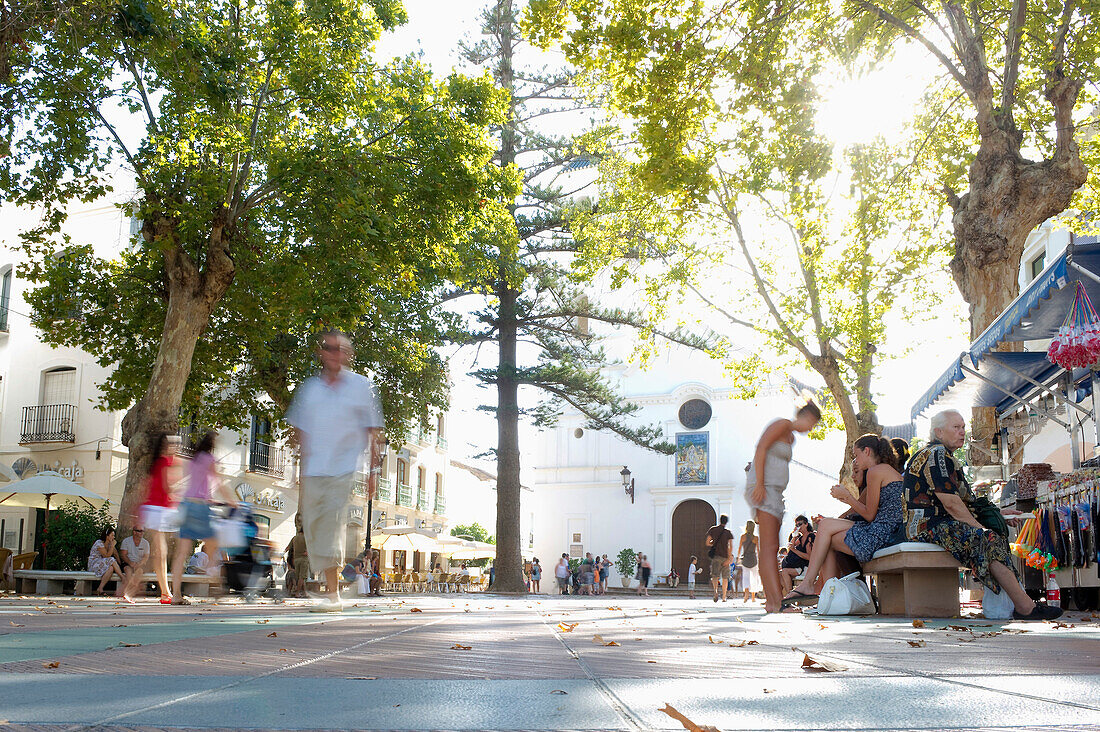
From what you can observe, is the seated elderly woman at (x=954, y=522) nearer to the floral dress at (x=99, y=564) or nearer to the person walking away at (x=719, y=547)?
the person walking away at (x=719, y=547)

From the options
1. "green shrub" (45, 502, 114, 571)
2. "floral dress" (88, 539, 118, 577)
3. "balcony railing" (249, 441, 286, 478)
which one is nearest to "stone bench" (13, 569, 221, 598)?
"floral dress" (88, 539, 118, 577)

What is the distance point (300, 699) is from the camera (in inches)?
84.2

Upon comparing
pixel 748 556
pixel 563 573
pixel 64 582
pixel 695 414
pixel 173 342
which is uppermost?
pixel 695 414

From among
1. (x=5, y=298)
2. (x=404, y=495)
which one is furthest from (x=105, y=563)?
(x=404, y=495)

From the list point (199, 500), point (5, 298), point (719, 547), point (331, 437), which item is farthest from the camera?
→ point (5, 298)

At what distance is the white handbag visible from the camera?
724 centimetres

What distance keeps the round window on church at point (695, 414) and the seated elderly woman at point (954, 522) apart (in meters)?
34.6

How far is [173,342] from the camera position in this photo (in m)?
14.7

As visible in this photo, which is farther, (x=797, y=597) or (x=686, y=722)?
(x=797, y=597)

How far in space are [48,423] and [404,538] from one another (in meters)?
11.9

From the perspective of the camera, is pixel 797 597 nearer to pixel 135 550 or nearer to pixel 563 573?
pixel 135 550

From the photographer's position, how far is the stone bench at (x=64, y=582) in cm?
1434

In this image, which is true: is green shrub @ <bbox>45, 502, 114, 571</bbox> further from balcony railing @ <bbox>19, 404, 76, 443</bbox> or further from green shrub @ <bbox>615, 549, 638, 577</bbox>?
green shrub @ <bbox>615, 549, 638, 577</bbox>

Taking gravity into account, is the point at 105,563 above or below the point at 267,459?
below
